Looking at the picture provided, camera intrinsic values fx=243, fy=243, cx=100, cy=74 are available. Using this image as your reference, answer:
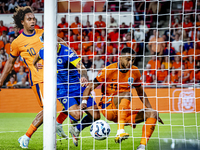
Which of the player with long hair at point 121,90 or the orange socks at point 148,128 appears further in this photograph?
the player with long hair at point 121,90

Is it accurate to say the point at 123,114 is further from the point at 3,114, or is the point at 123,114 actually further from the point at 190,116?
the point at 3,114

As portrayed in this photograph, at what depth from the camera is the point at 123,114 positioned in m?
3.23

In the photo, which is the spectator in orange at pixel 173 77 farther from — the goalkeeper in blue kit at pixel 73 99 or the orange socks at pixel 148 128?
the orange socks at pixel 148 128

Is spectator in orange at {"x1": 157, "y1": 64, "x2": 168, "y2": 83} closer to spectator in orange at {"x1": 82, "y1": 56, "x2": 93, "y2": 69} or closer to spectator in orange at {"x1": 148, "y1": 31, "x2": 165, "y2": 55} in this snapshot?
spectator in orange at {"x1": 148, "y1": 31, "x2": 165, "y2": 55}

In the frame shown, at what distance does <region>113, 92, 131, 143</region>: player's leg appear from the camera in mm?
3074

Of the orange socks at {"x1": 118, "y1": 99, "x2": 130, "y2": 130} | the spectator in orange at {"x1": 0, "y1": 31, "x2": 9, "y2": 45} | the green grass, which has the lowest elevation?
the green grass

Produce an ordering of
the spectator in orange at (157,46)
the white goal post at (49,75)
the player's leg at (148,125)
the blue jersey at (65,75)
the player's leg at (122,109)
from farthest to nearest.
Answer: the spectator in orange at (157,46) → the blue jersey at (65,75) → the player's leg at (122,109) → the player's leg at (148,125) → the white goal post at (49,75)

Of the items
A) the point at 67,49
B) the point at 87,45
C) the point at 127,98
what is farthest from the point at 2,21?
the point at 127,98

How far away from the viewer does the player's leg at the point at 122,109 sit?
3074 millimetres

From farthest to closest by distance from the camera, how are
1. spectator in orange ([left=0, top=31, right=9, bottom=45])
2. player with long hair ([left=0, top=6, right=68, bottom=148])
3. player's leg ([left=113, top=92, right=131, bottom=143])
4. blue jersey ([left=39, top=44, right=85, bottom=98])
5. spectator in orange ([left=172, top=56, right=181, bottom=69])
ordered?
spectator in orange ([left=0, top=31, right=9, bottom=45]), spectator in orange ([left=172, top=56, right=181, bottom=69]), player with long hair ([left=0, top=6, right=68, bottom=148]), blue jersey ([left=39, top=44, right=85, bottom=98]), player's leg ([left=113, top=92, right=131, bottom=143])

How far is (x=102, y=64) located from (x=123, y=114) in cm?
302

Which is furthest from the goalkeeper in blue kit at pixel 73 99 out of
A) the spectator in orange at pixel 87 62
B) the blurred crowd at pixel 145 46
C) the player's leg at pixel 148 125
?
the spectator in orange at pixel 87 62

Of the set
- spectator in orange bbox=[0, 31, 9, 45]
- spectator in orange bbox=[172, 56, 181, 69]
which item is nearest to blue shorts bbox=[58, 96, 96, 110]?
spectator in orange bbox=[172, 56, 181, 69]

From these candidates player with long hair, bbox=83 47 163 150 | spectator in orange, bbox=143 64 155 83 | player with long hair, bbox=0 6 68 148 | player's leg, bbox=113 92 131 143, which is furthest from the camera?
spectator in orange, bbox=143 64 155 83
